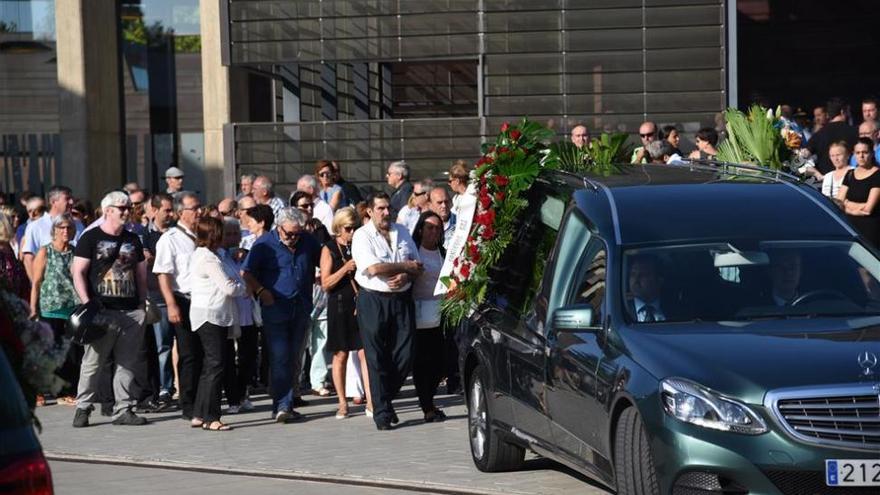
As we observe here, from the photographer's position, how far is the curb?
423 inches

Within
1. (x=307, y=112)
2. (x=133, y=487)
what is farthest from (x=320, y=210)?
(x=133, y=487)

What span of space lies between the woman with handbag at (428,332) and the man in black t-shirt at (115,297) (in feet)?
7.64

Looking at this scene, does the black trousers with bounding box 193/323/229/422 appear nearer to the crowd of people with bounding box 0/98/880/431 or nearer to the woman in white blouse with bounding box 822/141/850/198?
the crowd of people with bounding box 0/98/880/431

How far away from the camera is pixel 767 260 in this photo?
9.12 meters

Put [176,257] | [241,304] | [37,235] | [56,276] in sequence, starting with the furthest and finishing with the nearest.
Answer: [37,235] < [56,276] < [241,304] < [176,257]

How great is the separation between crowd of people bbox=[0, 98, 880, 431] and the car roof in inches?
172

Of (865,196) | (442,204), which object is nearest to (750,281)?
(865,196)

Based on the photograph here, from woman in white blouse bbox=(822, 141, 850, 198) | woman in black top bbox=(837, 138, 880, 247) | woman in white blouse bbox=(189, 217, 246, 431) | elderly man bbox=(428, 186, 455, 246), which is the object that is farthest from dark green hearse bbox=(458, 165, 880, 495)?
woman in white blouse bbox=(822, 141, 850, 198)

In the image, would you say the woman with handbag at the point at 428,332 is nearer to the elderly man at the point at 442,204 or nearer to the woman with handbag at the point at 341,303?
the woman with handbag at the point at 341,303

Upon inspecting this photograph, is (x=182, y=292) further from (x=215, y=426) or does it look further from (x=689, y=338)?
(x=689, y=338)

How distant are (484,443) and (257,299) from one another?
421 centimetres

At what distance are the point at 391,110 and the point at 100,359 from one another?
11796mm

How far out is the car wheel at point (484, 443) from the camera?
1114 centimetres

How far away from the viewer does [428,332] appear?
1491cm
